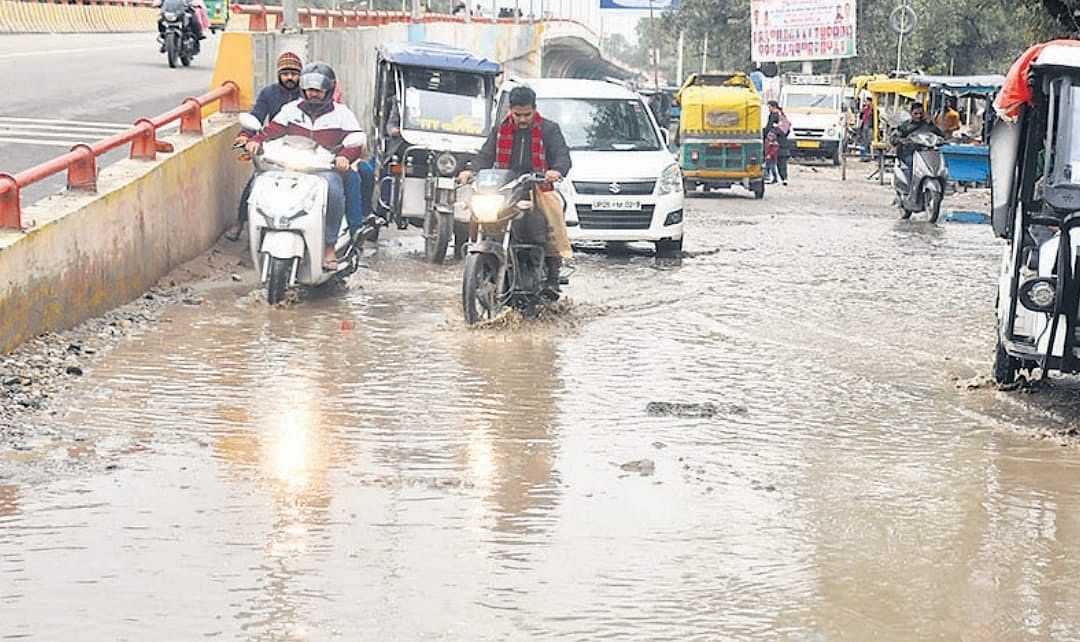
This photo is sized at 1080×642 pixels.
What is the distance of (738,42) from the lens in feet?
227

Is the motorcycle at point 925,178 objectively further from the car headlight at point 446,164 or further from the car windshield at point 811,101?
the car windshield at point 811,101

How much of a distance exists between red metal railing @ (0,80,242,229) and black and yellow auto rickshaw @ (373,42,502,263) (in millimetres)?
1896

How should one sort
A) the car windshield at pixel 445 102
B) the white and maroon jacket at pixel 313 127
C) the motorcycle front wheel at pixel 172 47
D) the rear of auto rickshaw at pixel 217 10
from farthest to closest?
the rear of auto rickshaw at pixel 217 10 < the motorcycle front wheel at pixel 172 47 < the car windshield at pixel 445 102 < the white and maroon jacket at pixel 313 127

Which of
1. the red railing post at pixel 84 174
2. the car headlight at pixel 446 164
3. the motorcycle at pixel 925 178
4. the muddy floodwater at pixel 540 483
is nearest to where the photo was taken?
the muddy floodwater at pixel 540 483

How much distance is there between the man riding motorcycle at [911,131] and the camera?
24938 mm

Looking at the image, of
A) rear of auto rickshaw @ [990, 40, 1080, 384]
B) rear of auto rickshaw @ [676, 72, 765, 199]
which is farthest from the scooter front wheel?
rear of auto rickshaw @ [676, 72, 765, 199]

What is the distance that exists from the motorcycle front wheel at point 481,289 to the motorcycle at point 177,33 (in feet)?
61.7

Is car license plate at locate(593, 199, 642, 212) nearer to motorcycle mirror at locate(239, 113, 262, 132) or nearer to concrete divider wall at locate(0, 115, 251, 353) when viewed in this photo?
concrete divider wall at locate(0, 115, 251, 353)

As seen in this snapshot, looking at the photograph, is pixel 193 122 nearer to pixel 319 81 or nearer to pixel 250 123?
pixel 250 123

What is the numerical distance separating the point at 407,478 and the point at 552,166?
515 cm

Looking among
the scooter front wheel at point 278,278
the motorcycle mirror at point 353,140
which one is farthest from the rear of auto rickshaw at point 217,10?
the scooter front wheel at point 278,278

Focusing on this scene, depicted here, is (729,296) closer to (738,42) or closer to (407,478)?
(407,478)

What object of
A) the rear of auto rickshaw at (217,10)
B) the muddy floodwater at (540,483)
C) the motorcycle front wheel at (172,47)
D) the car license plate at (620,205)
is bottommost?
the muddy floodwater at (540,483)

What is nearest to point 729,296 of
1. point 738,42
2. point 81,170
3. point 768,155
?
point 81,170
